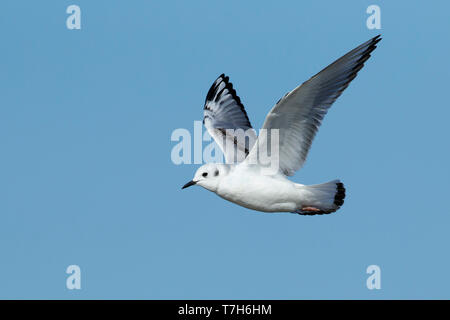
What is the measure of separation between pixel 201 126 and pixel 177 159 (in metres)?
1.47

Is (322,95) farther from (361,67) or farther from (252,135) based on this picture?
(252,135)

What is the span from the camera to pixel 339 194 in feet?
26.0

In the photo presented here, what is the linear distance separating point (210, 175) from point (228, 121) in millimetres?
1971

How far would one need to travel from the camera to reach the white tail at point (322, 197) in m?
7.76

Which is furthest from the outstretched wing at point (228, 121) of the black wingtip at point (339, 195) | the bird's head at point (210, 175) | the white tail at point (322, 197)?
the black wingtip at point (339, 195)

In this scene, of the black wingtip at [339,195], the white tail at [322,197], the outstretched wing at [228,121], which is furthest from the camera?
the outstretched wing at [228,121]

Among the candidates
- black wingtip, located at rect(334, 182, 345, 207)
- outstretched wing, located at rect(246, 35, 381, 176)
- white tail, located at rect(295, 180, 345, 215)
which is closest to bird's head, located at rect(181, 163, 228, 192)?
outstretched wing, located at rect(246, 35, 381, 176)

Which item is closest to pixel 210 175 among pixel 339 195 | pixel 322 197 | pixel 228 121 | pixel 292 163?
pixel 292 163

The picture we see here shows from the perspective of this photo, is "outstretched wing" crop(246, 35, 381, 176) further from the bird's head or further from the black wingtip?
the black wingtip

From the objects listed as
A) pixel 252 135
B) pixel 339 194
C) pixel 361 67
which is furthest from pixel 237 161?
pixel 361 67

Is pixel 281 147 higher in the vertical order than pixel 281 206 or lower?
higher

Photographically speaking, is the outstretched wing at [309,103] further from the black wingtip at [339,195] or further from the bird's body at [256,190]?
the black wingtip at [339,195]

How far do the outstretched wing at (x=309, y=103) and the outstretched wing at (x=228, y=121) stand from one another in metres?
1.15

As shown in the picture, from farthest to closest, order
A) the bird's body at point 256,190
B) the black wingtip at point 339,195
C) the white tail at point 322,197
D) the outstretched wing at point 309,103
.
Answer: the black wingtip at point 339,195, the white tail at point 322,197, the bird's body at point 256,190, the outstretched wing at point 309,103
